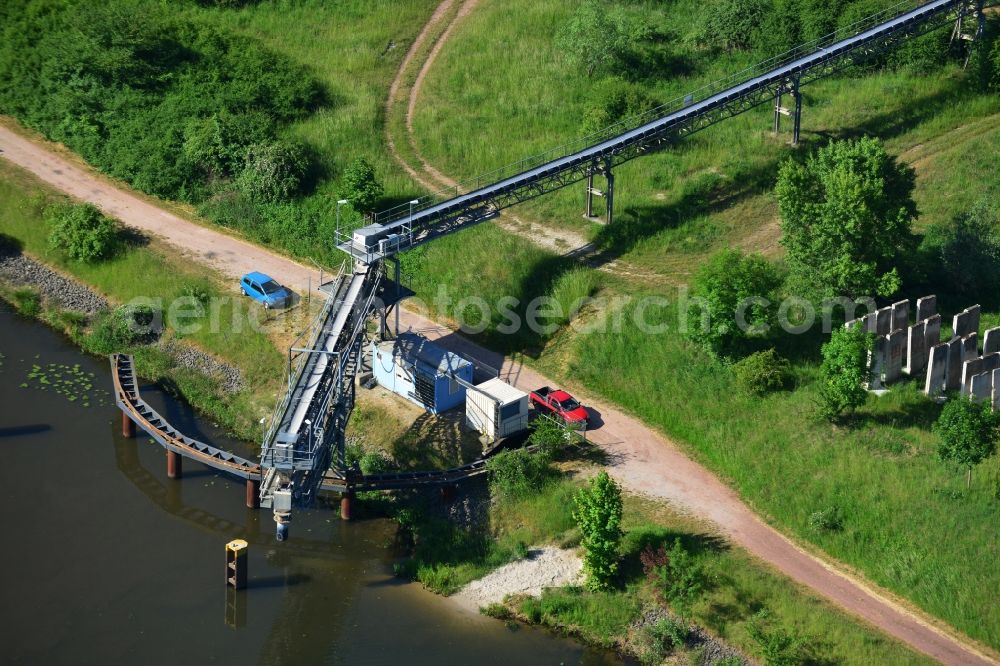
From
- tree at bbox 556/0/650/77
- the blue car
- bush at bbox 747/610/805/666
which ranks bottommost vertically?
bush at bbox 747/610/805/666

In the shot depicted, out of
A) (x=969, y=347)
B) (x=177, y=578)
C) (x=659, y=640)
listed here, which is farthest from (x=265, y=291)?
(x=969, y=347)

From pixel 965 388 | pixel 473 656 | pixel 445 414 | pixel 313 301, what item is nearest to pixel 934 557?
pixel 965 388

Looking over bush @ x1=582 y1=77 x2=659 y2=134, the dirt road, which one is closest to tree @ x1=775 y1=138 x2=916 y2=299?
the dirt road

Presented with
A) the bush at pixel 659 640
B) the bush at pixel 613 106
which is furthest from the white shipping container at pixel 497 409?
the bush at pixel 613 106

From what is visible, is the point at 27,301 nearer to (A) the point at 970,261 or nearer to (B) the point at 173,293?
(B) the point at 173,293

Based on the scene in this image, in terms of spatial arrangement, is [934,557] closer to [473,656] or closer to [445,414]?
[473,656]

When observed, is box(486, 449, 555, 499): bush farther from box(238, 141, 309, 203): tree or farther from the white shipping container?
box(238, 141, 309, 203): tree
